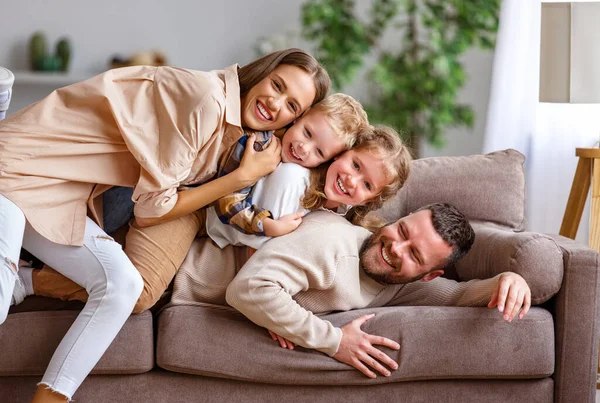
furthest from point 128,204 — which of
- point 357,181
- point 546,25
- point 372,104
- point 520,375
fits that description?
point 372,104

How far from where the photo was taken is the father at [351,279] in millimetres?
1959

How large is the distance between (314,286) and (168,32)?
3.42 metres

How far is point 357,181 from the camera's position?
214 centimetres

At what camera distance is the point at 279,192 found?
2.12 m

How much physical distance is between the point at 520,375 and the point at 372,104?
3.06 meters

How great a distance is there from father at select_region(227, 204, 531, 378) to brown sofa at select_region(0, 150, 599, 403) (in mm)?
52

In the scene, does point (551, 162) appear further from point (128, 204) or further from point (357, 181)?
point (128, 204)

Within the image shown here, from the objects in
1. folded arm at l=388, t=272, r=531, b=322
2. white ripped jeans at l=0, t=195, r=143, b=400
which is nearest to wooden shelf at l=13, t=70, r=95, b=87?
white ripped jeans at l=0, t=195, r=143, b=400

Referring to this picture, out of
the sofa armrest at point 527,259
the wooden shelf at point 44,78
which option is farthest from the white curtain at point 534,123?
the wooden shelf at point 44,78

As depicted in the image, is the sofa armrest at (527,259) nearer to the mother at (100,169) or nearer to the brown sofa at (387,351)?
the brown sofa at (387,351)

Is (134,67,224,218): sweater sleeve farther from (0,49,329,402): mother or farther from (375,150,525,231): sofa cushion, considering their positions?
(375,150,525,231): sofa cushion

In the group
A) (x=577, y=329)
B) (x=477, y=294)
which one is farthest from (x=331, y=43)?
(x=577, y=329)

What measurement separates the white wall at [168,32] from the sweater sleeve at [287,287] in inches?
122

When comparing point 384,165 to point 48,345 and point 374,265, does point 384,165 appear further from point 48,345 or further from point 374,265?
point 48,345
